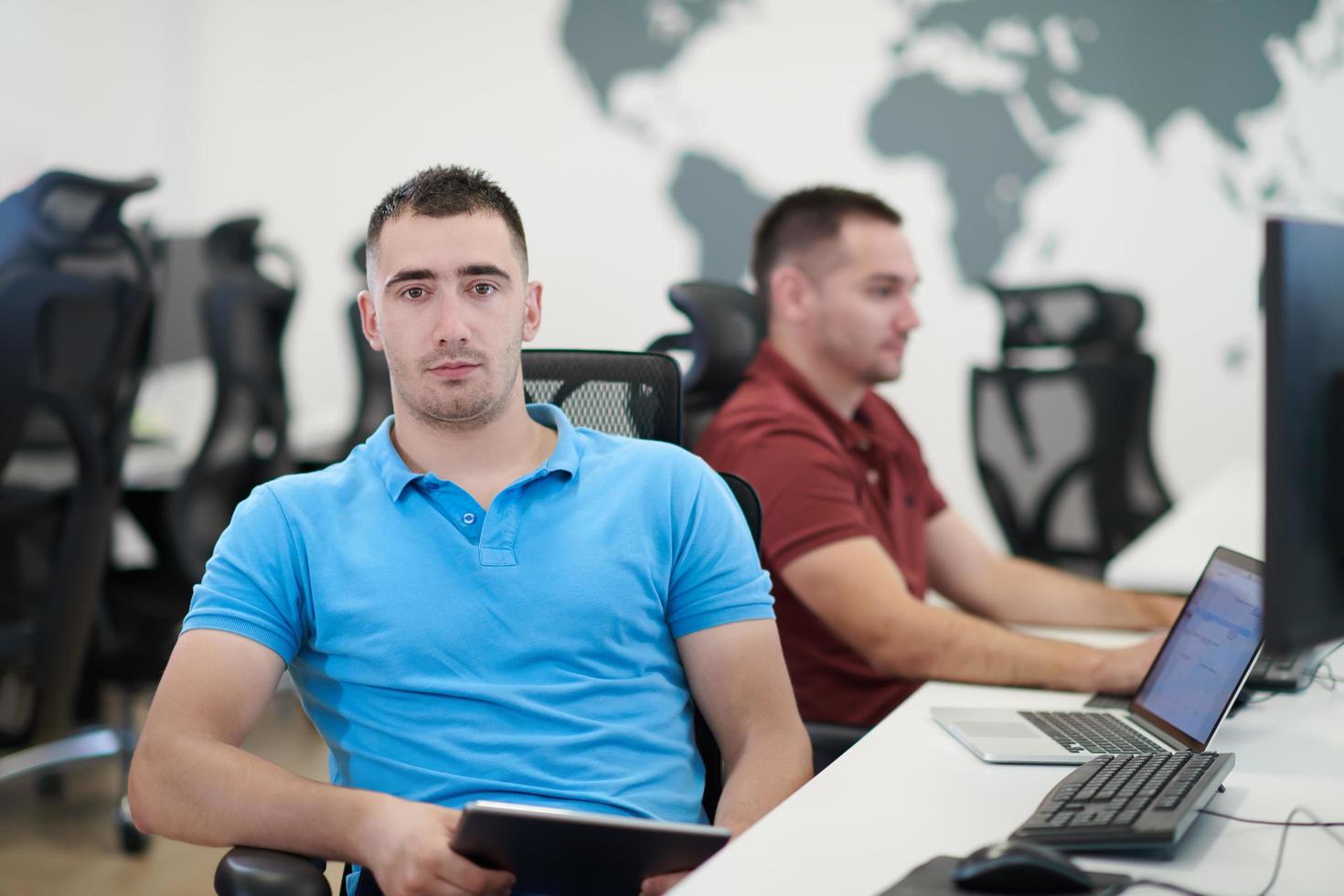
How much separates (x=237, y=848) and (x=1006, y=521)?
2.80m

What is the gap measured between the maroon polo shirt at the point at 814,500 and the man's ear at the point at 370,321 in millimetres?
582

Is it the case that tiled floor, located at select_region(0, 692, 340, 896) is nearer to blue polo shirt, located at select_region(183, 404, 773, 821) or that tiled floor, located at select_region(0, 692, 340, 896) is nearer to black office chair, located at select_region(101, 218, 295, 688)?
black office chair, located at select_region(101, 218, 295, 688)

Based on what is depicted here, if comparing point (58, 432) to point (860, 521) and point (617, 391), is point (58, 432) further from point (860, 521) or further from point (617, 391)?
point (860, 521)

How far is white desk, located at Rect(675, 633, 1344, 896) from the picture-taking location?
1002mm

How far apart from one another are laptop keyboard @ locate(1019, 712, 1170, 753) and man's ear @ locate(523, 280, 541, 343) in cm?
72

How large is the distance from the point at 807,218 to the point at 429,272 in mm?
962

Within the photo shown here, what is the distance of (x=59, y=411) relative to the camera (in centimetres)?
217

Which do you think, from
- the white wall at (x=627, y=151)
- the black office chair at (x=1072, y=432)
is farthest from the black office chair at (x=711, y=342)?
the white wall at (x=627, y=151)

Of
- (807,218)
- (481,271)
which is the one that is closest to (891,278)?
(807,218)

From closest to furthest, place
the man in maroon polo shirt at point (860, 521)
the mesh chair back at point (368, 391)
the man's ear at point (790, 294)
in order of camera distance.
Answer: the man in maroon polo shirt at point (860, 521) → the man's ear at point (790, 294) → the mesh chair back at point (368, 391)

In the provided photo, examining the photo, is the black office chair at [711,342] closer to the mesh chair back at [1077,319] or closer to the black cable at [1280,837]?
the black cable at [1280,837]

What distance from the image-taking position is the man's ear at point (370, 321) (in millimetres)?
1504

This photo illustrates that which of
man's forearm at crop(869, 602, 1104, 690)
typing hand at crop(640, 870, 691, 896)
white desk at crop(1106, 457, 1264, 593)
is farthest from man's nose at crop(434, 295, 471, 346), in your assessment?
white desk at crop(1106, 457, 1264, 593)

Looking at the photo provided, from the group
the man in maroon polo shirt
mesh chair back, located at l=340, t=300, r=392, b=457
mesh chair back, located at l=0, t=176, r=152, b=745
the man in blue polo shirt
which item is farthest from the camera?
mesh chair back, located at l=340, t=300, r=392, b=457
